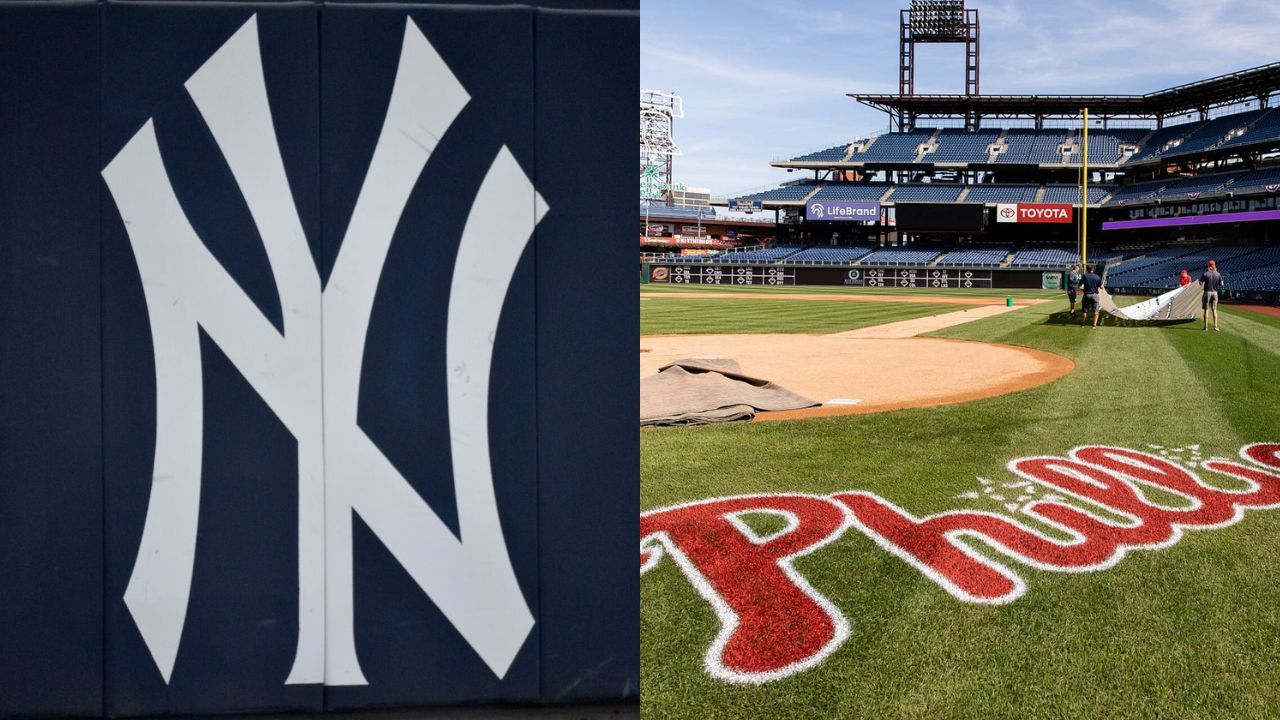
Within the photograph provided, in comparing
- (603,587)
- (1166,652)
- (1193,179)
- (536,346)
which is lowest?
(1166,652)

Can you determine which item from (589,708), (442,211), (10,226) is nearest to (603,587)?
(589,708)

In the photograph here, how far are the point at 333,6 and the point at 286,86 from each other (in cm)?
22

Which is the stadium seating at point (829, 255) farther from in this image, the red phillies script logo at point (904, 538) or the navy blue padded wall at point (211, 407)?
the navy blue padded wall at point (211, 407)

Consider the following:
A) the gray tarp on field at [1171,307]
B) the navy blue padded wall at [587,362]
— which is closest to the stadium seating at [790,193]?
the gray tarp on field at [1171,307]

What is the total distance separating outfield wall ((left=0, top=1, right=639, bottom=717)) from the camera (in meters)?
2.20

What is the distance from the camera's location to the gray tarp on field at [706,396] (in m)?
7.56

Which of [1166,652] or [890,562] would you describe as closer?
[1166,652]

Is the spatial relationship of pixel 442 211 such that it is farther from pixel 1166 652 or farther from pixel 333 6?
pixel 1166 652

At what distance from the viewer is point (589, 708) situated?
229 cm

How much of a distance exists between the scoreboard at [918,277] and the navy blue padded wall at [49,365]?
5462cm

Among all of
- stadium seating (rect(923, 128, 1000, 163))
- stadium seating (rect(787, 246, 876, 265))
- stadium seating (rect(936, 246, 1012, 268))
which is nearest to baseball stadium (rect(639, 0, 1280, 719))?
stadium seating (rect(936, 246, 1012, 268))

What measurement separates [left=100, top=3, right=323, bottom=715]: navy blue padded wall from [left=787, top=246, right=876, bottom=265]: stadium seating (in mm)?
56436

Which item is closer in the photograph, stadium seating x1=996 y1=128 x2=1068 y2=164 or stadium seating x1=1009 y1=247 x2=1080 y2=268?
stadium seating x1=1009 y1=247 x2=1080 y2=268

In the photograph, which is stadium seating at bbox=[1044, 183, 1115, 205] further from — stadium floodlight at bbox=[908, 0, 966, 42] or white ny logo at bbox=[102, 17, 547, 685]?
white ny logo at bbox=[102, 17, 547, 685]
